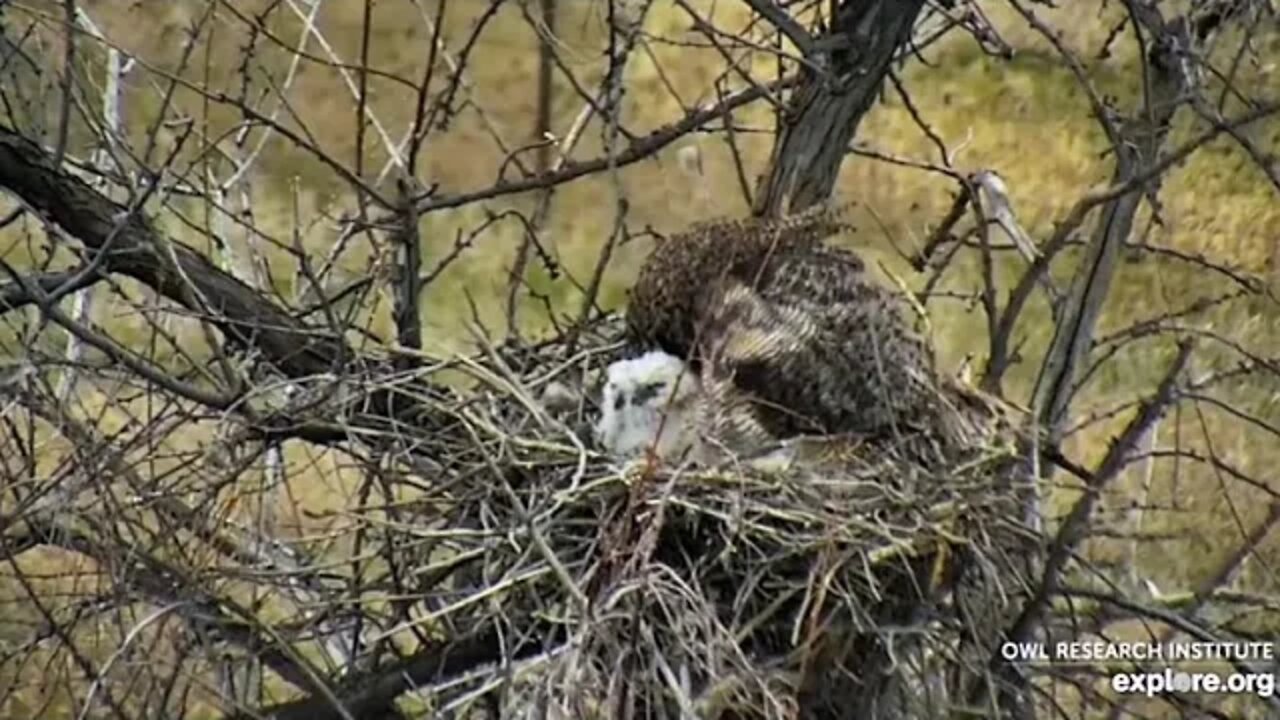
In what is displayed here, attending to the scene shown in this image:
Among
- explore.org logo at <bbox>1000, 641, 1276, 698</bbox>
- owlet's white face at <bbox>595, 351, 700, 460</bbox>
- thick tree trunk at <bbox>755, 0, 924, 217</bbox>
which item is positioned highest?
thick tree trunk at <bbox>755, 0, 924, 217</bbox>

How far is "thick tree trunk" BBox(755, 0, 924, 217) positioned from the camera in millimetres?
3602

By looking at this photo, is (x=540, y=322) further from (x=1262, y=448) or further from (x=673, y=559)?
(x=673, y=559)

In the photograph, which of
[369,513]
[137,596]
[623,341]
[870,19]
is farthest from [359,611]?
[870,19]

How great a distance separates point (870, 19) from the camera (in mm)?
3604

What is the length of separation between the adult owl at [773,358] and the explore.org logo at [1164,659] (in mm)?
434

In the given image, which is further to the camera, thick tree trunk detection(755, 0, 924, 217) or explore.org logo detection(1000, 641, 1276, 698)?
thick tree trunk detection(755, 0, 924, 217)

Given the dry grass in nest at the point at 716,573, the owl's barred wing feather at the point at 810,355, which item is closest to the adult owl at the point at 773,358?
the owl's barred wing feather at the point at 810,355

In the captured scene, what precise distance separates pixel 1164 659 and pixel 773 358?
37.5 inches

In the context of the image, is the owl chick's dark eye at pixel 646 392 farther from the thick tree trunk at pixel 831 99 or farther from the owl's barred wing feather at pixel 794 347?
the thick tree trunk at pixel 831 99

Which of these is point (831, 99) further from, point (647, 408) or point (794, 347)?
point (647, 408)

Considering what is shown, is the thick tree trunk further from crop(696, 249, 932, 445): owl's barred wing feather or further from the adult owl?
crop(696, 249, 932, 445): owl's barred wing feather

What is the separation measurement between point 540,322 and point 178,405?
4040 millimetres

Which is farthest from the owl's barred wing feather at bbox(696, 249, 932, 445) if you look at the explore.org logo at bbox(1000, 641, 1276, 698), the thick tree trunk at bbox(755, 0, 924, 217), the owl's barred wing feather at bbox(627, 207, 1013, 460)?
the explore.org logo at bbox(1000, 641, 1276, 698)

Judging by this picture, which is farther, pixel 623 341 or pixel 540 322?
pixel 540 322
